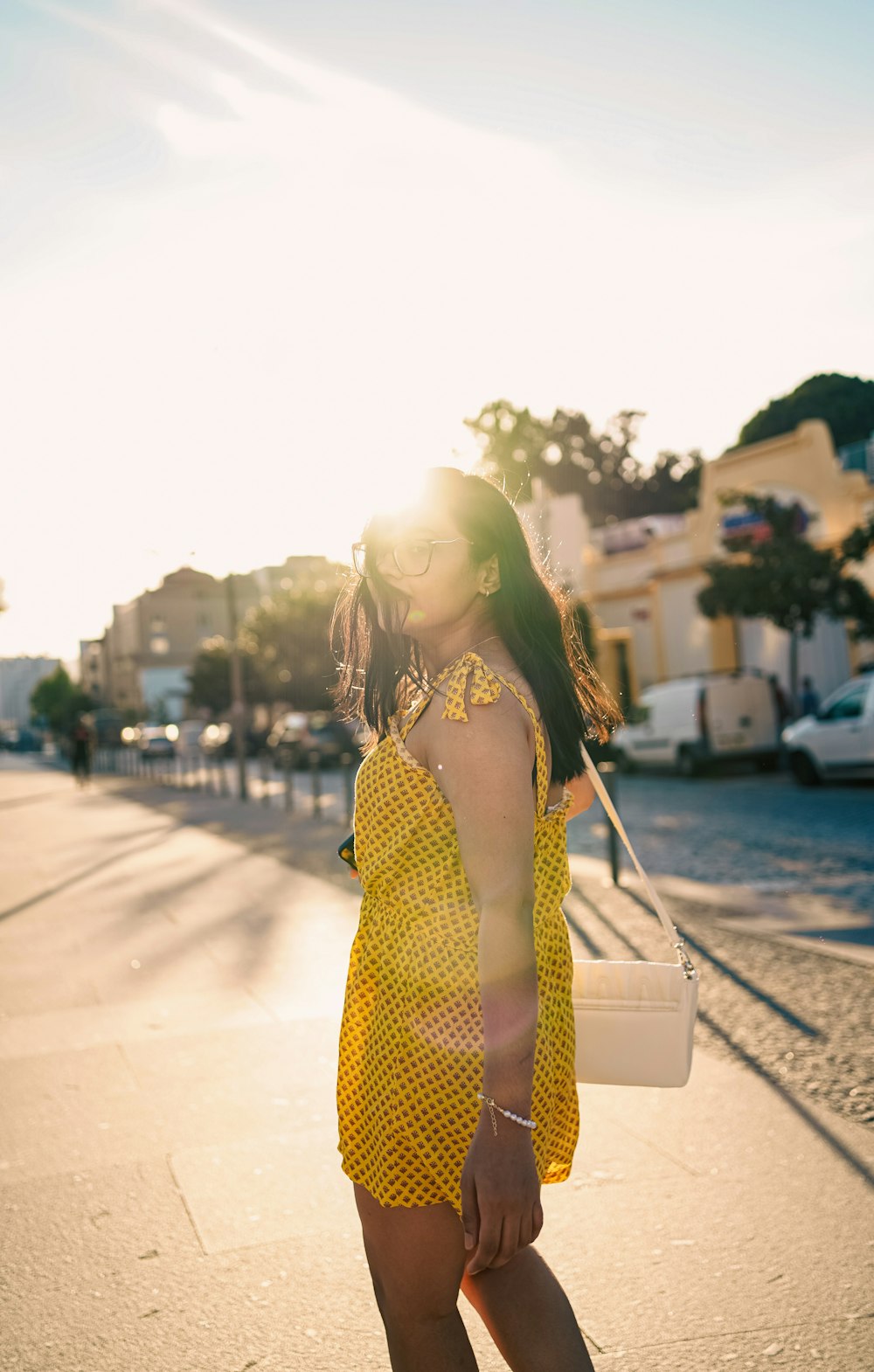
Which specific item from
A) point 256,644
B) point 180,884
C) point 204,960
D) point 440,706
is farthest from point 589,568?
point 440,706

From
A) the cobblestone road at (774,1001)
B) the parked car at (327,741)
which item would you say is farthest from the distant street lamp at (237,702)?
the cobblestone road at (774,1001)

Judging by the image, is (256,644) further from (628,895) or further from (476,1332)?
(476,1332)

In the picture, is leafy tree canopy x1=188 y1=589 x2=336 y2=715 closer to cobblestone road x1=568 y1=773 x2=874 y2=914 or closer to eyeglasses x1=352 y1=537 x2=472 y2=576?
cobblestone road x1=568 y1=773 x2=874 y2=914

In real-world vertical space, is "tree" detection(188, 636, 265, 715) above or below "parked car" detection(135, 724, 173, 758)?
above

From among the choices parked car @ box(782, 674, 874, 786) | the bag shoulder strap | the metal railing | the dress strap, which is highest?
the dress strap

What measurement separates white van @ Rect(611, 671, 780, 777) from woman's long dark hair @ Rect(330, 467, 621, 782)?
19856mm

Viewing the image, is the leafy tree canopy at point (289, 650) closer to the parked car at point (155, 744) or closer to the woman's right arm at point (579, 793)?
the parked car at point (155, 744)

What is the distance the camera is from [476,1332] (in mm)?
3066

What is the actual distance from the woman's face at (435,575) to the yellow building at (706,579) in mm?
20662

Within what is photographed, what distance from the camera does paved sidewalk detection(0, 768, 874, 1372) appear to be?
9.64ft

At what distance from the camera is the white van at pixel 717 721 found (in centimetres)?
2220

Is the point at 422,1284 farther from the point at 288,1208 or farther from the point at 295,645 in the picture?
the point at 295,645

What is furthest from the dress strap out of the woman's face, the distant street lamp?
the distant street lamp

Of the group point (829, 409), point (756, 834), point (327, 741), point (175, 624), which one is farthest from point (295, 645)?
point (175, 624)
